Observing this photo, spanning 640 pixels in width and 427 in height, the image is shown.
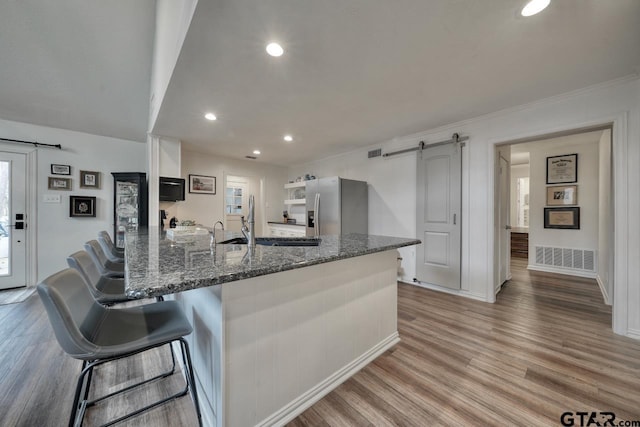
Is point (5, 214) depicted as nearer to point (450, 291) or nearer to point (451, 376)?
point (451, 376)

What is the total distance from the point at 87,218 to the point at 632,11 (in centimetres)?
656

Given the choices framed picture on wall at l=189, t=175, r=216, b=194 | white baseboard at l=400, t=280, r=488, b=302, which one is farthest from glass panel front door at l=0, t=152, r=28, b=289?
white baseboard at l=400, t=280, r=488, b=302

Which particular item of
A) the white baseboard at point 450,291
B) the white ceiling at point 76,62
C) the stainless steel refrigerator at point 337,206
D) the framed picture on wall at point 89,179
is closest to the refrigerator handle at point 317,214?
the stainless steel refrigerator at point 337,206

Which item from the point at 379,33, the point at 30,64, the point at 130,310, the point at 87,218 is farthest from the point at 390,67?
the point at 87,218

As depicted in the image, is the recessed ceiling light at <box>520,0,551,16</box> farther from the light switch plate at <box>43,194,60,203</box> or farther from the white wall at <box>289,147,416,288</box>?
the light switch plate at <box>43,194,60,203</box>

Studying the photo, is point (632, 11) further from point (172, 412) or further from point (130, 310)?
point (172, 412)

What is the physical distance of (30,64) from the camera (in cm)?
276

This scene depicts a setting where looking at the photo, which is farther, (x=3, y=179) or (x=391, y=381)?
(x=3, y=179)

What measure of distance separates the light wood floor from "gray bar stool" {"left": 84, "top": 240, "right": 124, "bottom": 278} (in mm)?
676

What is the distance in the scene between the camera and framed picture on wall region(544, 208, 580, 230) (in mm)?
4359

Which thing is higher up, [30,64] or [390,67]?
[30,64]

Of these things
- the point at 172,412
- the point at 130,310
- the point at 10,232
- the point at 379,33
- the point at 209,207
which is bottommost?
the point at 172,412

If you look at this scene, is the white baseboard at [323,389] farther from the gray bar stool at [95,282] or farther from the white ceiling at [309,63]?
the white ceiling at [309,63]

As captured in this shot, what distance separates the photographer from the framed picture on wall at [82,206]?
398 centimetres
